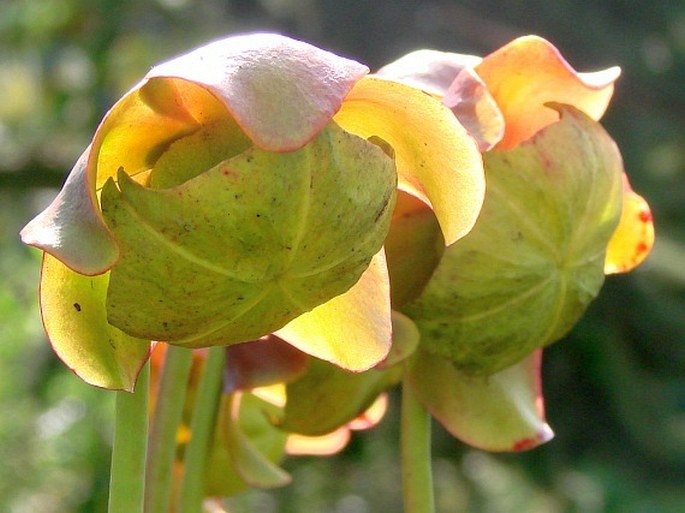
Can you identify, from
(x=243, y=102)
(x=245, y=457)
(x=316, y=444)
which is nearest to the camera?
(x=243, y=102)

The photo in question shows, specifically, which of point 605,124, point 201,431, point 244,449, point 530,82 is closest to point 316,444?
point 244,449

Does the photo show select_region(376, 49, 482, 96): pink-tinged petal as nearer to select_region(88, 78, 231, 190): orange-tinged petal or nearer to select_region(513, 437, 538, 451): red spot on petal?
select_region(88, 78, 231, 190): orange-tinged petal

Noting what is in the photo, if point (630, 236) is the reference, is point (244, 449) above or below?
below

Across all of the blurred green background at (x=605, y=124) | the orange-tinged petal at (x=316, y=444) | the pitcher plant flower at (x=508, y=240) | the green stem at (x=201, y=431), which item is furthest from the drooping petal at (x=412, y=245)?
the blurred green background at (x=605, y=124)

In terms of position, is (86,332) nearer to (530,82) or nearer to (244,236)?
(244,236)

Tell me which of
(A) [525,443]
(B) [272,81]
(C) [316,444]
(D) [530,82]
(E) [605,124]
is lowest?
(E) [605,124]

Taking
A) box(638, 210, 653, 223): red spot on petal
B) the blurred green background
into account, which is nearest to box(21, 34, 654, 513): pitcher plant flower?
box(638, 210, 653, 223): red spot on petal

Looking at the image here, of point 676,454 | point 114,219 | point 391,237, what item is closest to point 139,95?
point 114,219
